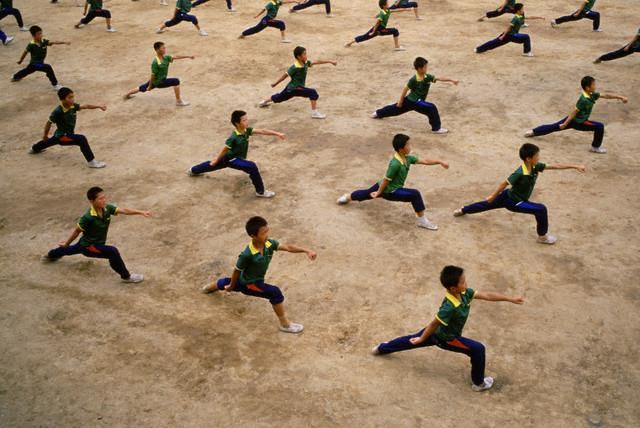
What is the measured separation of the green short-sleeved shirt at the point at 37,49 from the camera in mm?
13695

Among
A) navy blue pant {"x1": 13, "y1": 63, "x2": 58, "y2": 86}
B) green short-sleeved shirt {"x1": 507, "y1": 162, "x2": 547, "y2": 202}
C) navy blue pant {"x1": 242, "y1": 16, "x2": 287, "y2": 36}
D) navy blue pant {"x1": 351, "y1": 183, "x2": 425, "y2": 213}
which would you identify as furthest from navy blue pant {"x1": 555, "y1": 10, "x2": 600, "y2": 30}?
navy blue pant {"x1": 13, "y1": 63, "x2": 58, "y2": 86}

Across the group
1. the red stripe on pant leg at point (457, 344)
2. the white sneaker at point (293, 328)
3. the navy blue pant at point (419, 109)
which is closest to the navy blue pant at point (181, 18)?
the navy blue pant at point (419, 109)

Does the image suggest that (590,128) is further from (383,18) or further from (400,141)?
(383,18)

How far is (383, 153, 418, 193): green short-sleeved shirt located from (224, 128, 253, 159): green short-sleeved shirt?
8.51 ft

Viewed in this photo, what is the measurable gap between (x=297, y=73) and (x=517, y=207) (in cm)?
608

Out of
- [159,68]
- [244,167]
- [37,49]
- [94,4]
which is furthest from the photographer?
[94,4]

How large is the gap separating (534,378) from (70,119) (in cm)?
916

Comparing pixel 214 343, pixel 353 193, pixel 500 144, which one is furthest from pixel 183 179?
pixel 500 144

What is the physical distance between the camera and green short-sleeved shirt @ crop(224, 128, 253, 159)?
9445mm

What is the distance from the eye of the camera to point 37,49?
1373 cm

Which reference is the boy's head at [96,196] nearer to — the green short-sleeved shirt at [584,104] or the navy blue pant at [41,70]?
the navy blue pant at [41,70]

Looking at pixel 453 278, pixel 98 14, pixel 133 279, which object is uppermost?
pixel 98 14

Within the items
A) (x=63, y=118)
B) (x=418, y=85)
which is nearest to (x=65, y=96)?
(x=63, y=118)

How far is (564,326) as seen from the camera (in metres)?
6.64
